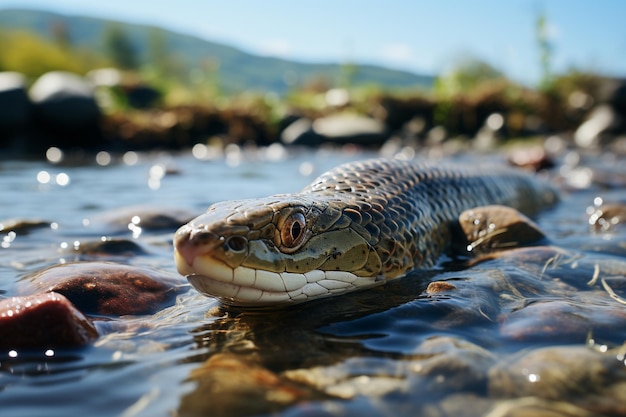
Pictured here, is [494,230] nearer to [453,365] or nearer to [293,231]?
[293,231]

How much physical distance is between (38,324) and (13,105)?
19.4 m

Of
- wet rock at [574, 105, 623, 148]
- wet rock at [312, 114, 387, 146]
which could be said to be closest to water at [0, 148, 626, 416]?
wet rock at [312, 114, 387, 146]

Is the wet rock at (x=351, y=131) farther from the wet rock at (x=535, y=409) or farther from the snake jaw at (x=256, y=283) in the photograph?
the wet rock at (x=535, y=409)

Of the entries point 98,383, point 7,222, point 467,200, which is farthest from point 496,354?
point 7,222

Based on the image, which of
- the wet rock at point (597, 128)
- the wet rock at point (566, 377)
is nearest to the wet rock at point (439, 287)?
the wet rock at point (566, 377)

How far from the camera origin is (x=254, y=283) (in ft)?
9.80

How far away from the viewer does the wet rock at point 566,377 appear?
2.17m

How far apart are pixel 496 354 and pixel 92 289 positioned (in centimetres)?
226

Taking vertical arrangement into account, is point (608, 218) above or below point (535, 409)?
below

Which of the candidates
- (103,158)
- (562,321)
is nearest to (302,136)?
(103,158)

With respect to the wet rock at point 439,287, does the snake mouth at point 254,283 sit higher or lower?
higher

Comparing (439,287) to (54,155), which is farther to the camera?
(54,155)

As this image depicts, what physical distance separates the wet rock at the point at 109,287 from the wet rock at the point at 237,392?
1045mm

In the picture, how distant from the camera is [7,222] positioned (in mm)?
5777
